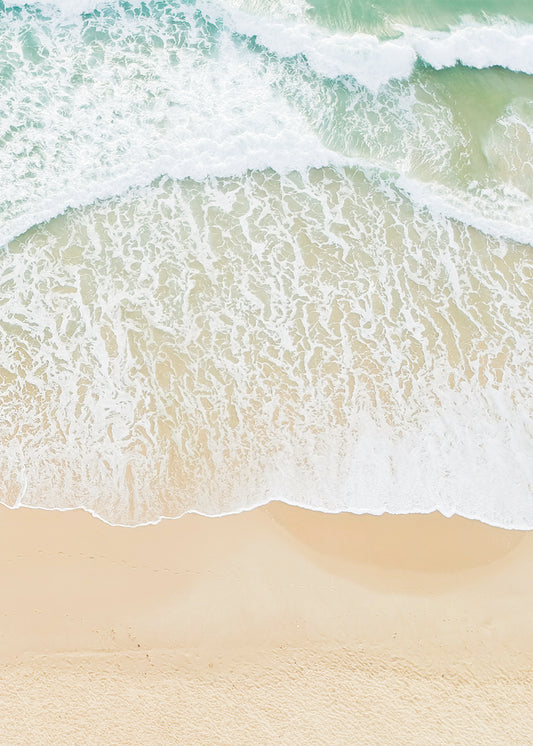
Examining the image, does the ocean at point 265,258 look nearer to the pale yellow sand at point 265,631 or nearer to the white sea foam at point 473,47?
the white sea foam at point 473,47

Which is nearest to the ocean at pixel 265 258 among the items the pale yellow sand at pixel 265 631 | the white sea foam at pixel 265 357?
the white sea foam at pixel 265 357

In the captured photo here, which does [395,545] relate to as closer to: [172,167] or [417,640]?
[417,640]

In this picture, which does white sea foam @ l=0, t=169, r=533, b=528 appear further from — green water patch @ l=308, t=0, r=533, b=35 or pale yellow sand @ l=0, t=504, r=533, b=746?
green water patch @ l=308, t=0, r=533, b=35

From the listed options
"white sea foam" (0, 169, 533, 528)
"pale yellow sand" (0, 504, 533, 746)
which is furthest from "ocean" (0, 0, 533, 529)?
"pale yellow sand" (0, 504, 533, 746)

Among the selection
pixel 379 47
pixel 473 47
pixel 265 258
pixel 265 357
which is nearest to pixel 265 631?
pixel 265 357

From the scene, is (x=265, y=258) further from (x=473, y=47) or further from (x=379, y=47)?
(x=473, y=47)

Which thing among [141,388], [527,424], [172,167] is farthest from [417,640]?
[172,167]
